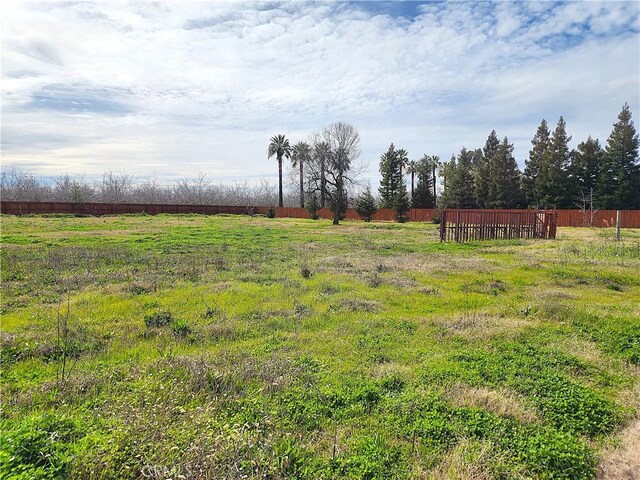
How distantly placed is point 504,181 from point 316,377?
165ft

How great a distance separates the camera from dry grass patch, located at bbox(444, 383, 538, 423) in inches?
138

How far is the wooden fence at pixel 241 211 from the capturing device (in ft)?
112

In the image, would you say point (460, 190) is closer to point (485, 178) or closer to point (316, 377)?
point (485, 178)

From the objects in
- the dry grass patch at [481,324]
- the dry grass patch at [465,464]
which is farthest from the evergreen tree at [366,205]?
the dry grass patch at [465,464]

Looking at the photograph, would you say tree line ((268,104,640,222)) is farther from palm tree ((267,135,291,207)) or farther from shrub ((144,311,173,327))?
shrub ((144,311,173,327))

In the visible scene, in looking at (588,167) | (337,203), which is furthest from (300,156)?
(588,167)

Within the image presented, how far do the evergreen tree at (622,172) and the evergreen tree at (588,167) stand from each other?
4.64ft

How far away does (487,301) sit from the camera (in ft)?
25.5

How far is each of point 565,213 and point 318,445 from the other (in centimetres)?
4133

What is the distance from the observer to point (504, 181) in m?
47.3

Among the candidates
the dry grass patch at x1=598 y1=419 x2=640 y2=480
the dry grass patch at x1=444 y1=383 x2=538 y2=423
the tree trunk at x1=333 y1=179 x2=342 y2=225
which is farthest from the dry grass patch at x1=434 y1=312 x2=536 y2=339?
the tree trunk at x1=333 y1=179 x2=342 y2=225

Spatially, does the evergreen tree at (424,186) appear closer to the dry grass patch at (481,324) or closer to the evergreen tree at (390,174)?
the evergreen tree at (390,174)

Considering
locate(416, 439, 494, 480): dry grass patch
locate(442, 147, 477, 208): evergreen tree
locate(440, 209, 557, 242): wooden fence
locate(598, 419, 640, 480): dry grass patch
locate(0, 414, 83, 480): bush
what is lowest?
locate(598, 419, 640, 480): dry grass patch

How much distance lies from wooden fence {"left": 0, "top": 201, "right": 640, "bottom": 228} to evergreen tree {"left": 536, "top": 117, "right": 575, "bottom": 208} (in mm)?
7116
